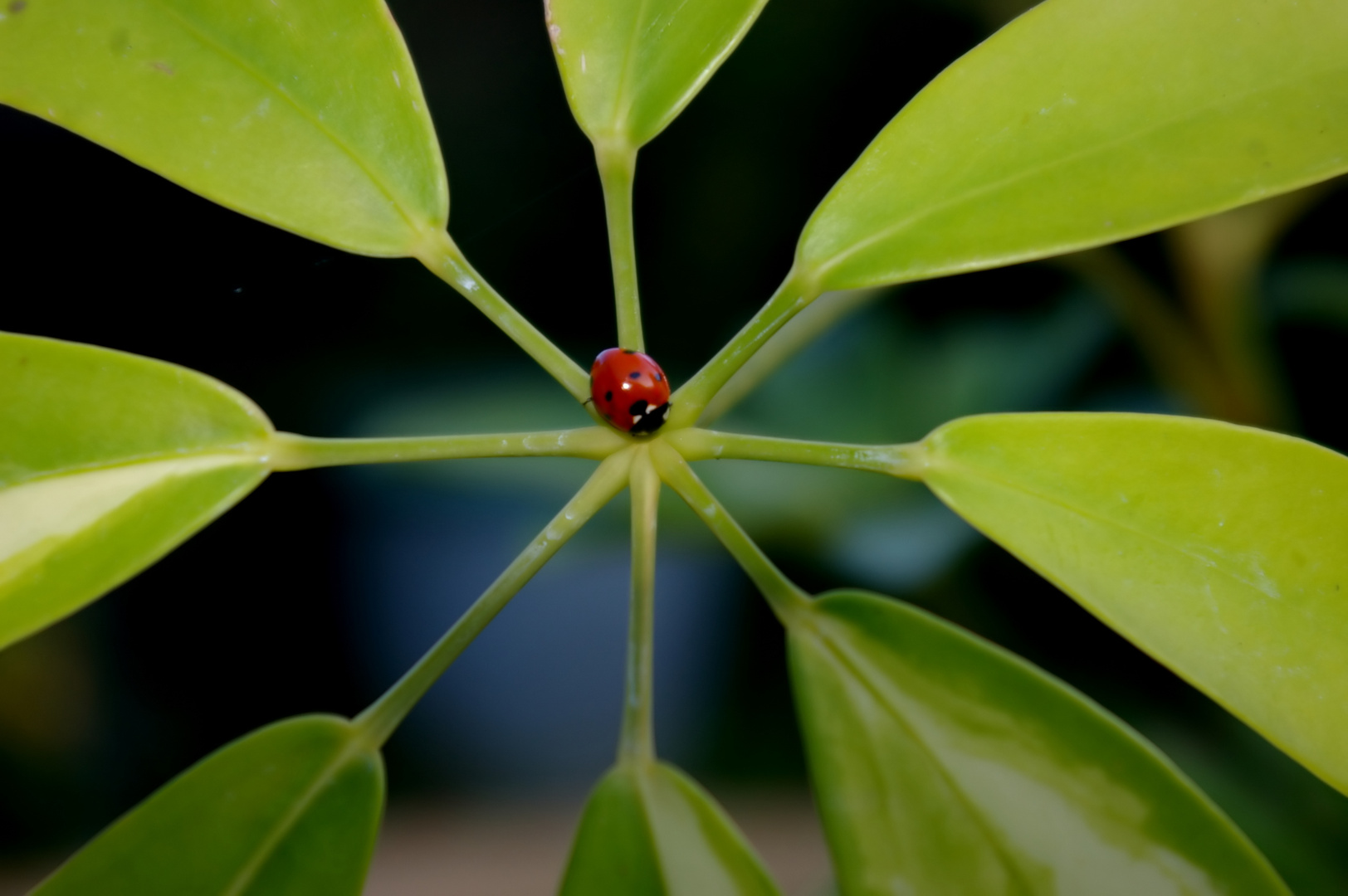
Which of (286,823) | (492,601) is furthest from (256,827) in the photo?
(492,601)

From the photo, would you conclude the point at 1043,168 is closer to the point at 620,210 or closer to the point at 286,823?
the point at 620,210

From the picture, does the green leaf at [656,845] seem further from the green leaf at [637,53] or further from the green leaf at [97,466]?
the green leaf at [637,53]

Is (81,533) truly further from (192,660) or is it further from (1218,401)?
(1218,401)

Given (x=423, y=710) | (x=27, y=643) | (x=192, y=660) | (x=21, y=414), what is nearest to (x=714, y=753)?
(x=423, y=710)

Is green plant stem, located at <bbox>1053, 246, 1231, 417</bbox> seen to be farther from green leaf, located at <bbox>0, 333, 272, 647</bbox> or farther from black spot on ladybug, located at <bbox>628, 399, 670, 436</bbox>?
green leaf, located at <bbox>0, 333, 272, 647</bbox>

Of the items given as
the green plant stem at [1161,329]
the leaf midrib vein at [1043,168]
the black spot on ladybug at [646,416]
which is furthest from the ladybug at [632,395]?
the green plant stem at [1161,329]

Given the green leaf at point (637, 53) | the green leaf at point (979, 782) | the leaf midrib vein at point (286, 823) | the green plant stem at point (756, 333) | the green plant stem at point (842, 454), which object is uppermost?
the green leaf at point (637, 53)

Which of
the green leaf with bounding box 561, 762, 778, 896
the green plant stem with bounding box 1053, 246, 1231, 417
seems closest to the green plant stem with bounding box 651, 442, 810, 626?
the green leaf with bounding box 561, 762, 778, 896

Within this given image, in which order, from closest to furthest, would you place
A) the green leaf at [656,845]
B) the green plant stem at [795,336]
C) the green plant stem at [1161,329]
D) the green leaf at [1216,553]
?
the green leaf at [1216,553] < the green leaf at [656,845] < the green plant stem at [795,336] < the green plant stem at [1161,329]
